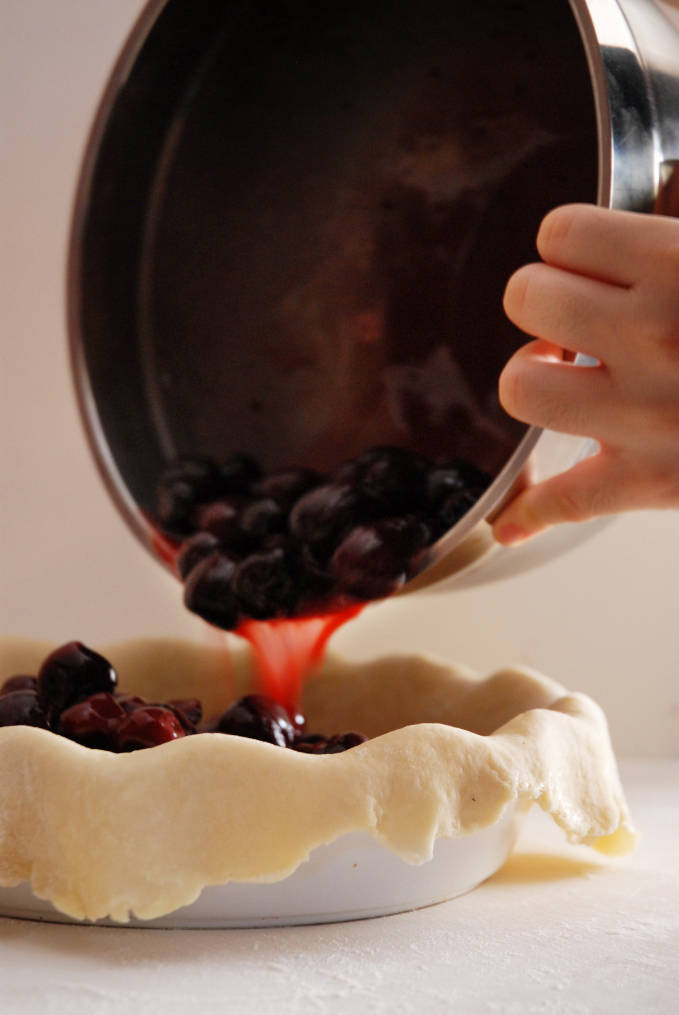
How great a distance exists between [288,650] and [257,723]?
0.25 m

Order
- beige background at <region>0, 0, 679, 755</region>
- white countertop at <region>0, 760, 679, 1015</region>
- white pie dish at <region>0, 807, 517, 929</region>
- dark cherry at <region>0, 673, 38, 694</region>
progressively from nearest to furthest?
white countertop at <region>0, 760, 679, 1015</region> < white pie dish at <region>0, 807, 517, 929</region> < dark cherry at <region>0, 673, 38, 694</region> < beige background at <region>0, 0, 679, 755</region>

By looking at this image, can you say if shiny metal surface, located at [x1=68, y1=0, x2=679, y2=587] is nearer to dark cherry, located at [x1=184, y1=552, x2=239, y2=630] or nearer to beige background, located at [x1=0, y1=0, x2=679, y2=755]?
dark cherry, located at [x1=184, y1=552, x2=239, y2=630]

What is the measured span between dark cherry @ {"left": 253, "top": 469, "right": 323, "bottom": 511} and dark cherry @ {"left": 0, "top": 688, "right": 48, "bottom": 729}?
1.02 feet

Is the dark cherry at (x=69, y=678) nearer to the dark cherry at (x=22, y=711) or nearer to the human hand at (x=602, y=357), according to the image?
the dark cherry at (x=22, y=711)

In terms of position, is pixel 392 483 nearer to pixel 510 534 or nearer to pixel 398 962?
pixel 510 534

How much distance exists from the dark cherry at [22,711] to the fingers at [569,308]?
1.40ft

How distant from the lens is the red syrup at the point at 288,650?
102 centimetres

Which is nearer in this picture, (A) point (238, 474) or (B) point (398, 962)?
(B) point (398, 962)

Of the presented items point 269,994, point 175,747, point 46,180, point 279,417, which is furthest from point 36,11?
point 269,994

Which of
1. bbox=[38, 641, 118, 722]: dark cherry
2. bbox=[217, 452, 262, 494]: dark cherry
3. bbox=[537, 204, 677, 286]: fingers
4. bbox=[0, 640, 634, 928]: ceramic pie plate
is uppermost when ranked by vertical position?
bbox=[537, 204, 677, 286]: fingers

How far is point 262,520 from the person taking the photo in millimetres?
1018

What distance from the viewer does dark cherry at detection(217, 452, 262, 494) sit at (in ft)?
3.55

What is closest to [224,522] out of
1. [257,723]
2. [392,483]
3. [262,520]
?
[262,520]

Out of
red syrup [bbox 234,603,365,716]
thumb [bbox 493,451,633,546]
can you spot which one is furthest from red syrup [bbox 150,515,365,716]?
thumb [bbox 493,451,633,546]
